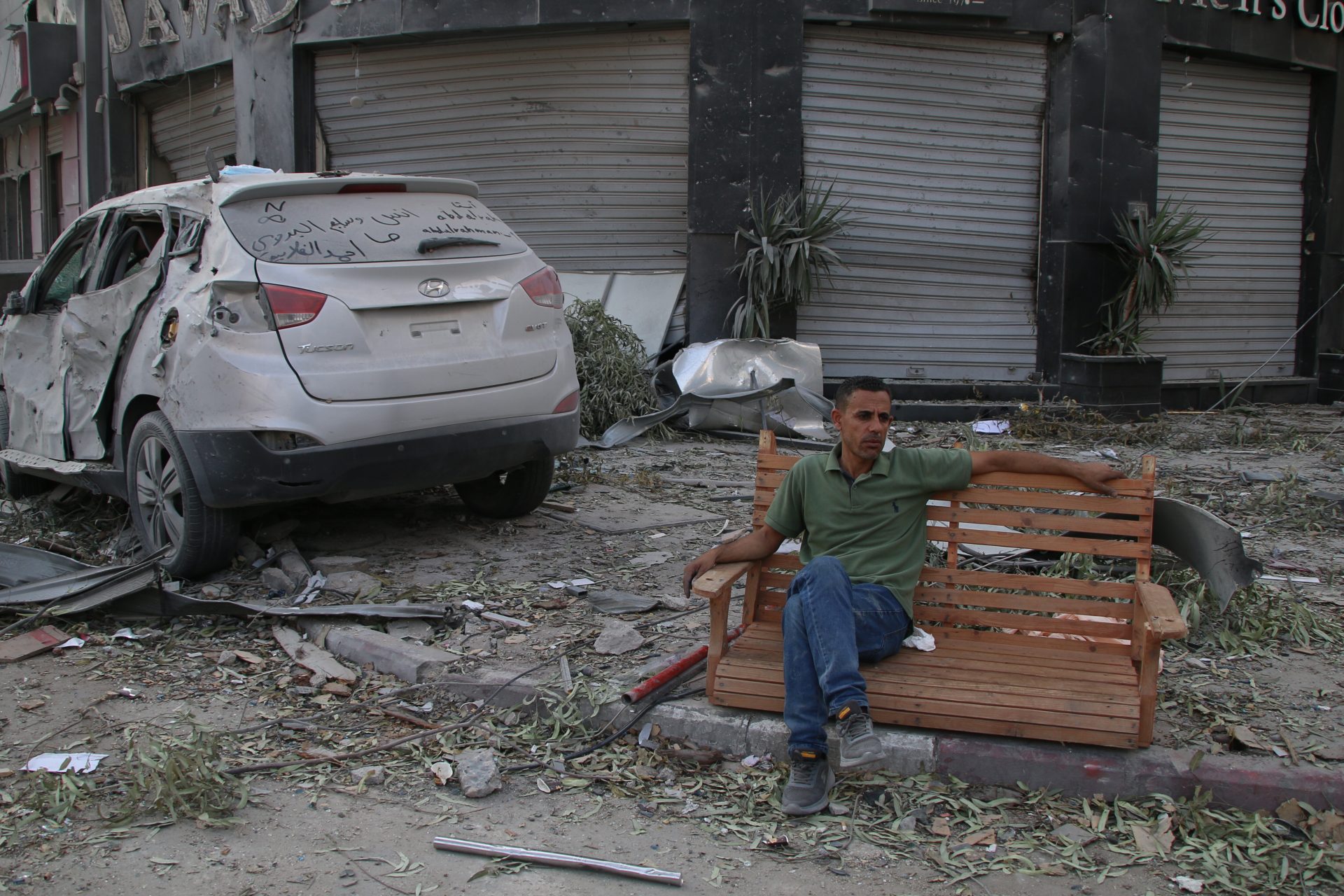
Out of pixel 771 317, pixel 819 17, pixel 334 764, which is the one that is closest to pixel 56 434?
pixel 334 764

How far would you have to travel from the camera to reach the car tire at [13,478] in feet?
22.8

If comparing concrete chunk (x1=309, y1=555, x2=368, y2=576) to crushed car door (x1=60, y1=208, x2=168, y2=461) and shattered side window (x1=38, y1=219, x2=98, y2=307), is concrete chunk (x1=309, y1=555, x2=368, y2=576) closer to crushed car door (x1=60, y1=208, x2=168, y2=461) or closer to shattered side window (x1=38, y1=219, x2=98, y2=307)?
crushed car door (x1=60, y1=208, x2=168, y2=461)

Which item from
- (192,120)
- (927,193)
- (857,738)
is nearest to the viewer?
(857,738)

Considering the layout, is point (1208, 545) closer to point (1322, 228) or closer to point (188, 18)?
point (1322, 228)

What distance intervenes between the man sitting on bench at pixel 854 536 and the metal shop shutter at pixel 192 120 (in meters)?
11.4

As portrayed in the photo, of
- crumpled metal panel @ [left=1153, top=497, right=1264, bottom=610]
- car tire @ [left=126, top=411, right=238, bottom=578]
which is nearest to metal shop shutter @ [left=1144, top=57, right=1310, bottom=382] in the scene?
crumpled metal panel @ [left=1153, top=497, right=1264, bottom=610]

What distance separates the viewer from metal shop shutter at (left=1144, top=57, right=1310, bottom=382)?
11.9 meters

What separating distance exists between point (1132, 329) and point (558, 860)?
9519mm

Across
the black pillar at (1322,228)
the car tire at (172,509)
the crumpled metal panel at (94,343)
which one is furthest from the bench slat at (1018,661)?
the black pillar at (1322,228)

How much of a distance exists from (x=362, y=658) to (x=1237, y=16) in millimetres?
11157

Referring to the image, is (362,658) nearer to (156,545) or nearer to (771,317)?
(156,545)

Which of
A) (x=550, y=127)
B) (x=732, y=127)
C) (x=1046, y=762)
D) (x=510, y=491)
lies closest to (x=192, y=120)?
(x=550, y=127)

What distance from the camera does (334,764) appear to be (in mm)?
3670

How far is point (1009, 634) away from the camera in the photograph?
3.91 meters
